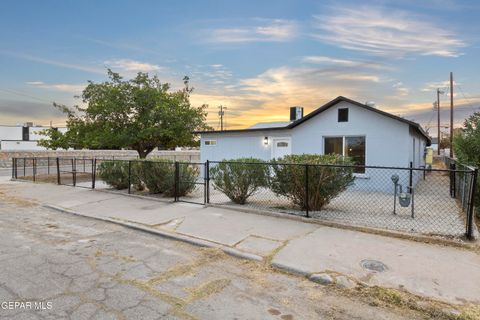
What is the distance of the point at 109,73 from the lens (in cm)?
1717

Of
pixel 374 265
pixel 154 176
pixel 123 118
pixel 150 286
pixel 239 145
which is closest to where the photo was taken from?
pixel 150 286

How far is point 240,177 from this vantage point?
834 centimetres

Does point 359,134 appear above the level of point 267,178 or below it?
above

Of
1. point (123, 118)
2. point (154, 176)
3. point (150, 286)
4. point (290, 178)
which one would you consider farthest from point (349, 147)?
point (123, 118)

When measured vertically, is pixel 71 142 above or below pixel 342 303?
above

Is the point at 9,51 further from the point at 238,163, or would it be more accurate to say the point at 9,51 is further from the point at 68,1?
the point at 238,163

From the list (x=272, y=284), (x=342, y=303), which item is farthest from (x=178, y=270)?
(x=342, y=303)

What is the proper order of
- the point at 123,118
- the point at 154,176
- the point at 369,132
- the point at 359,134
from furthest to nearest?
the point at 123,118 < the point at 359,134 < the point at 369,132 < the point at 154,176

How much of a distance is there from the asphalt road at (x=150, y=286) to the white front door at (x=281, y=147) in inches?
373

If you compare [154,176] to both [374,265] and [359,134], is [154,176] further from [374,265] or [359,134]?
[359,134]

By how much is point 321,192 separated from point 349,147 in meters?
5.52

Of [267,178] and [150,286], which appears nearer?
[150,286]

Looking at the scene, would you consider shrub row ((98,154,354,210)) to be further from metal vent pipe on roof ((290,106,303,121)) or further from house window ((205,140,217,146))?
metal vent pipe on roof ((290,106,303,121))

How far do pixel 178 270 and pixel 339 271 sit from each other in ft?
7.47
